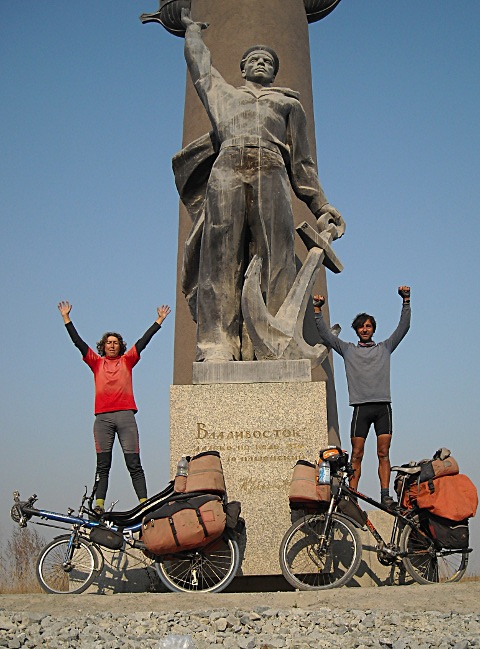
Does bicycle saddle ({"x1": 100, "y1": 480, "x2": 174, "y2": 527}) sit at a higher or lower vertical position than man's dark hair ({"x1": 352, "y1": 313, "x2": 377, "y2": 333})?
lower

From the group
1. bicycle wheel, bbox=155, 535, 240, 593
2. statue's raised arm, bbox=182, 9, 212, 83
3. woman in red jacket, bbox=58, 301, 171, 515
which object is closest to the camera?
bicycle wheel, bbox=155, 535, 240, 593

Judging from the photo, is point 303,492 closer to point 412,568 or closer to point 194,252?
point 412,568

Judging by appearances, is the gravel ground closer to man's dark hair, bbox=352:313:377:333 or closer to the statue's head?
man's dark hair, bbox=352:313:377:333

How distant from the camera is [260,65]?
7.38 m

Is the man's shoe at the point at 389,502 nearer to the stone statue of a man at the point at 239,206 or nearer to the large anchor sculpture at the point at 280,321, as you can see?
the large anchor sculpture at the point at 280,321

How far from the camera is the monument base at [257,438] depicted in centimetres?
600

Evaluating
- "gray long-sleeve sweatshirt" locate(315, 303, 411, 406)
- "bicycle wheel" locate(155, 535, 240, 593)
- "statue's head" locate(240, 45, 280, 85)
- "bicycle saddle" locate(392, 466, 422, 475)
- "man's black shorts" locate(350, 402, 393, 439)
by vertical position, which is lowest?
"bicycle wheel" locate(155, 535, 240, 593)

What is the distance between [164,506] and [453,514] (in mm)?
1778

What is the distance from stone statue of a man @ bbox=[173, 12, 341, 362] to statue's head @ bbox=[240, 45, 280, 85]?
1 centimetres

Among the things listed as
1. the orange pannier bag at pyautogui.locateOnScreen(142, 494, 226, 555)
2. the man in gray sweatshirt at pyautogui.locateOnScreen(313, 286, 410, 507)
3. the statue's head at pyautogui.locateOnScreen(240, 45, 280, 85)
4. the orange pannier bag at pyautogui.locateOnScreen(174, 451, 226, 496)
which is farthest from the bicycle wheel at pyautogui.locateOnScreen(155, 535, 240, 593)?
the statue's head at pyautogui.locateOnScreen(240, 45, 280, 85)

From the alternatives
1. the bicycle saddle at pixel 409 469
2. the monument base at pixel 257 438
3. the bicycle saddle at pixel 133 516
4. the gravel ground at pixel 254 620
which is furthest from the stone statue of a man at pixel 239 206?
the gravel ground at pixel 254 620

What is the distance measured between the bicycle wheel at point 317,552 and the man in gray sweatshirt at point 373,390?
879 millimetres

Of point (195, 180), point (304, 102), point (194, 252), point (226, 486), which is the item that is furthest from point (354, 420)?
point (304, 102)

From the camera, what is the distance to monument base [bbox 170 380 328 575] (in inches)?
236
